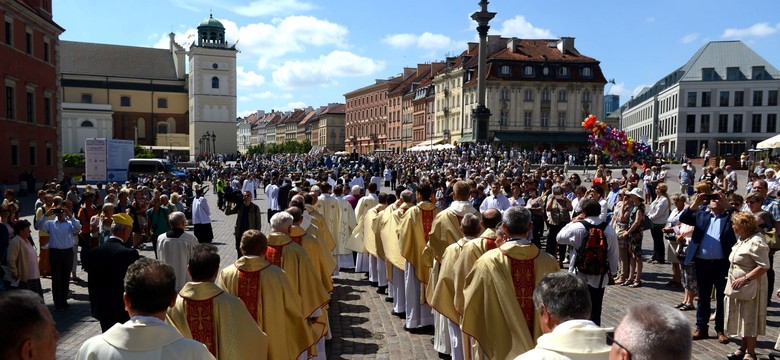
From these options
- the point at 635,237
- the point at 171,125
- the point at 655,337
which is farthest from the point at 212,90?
the point at 655,337

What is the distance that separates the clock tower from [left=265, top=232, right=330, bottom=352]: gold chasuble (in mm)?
89942

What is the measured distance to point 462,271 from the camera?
6.23 meters

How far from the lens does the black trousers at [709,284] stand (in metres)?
7.56

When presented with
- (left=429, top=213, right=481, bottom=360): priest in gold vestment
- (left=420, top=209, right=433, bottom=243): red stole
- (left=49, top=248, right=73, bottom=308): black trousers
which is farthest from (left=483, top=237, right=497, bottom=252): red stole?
(left=49, top=248, right=73, bottom=308): black trousers

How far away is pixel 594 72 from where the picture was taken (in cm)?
7319

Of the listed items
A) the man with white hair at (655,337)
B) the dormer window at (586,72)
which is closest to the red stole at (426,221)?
the man with white hair at (655,337)

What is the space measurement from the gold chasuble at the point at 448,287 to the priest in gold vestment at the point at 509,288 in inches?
50.2

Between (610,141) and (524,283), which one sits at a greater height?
(610,141)

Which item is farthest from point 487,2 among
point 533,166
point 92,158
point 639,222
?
point 639,222

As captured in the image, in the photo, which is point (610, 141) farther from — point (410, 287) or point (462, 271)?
point (462, 271)

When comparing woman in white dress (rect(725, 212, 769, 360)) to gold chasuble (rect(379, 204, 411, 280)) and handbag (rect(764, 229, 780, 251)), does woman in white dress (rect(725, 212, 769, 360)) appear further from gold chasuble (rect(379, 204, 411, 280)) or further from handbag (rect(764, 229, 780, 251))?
gold chasuble (rect(379, 204, 411, 280))

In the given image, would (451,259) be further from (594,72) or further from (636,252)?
(594,72)

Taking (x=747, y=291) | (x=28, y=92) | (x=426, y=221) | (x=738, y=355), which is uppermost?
(x=28, y=92)

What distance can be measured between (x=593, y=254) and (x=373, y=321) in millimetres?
3504
